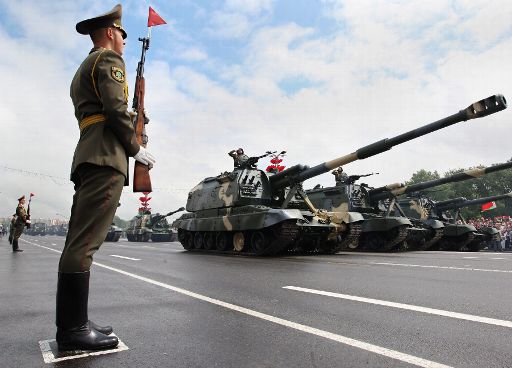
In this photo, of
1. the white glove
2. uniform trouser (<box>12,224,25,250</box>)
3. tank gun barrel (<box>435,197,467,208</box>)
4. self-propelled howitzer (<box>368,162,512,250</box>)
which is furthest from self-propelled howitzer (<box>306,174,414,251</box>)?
the white glove

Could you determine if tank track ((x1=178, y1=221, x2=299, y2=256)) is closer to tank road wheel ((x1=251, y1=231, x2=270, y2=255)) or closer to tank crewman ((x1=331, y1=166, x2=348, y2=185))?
tank road wheel ((x1=251, y1=231, x2=270, y2=255))

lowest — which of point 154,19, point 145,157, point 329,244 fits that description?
point 329,244

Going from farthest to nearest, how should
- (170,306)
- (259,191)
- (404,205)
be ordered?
1. (404,205)
2. (259,191)
3. (170,306)

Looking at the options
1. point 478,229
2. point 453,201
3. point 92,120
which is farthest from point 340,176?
point 92,120

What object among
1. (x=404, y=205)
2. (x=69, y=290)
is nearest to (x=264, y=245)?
(x=69, y=290)

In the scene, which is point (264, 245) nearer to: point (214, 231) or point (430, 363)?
point (214, 231)

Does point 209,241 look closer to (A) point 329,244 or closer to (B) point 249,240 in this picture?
(B) point 249,240

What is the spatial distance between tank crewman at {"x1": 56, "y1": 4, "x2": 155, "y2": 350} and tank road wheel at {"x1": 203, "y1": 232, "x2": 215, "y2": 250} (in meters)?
12.0

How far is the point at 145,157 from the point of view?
3109 millimetres

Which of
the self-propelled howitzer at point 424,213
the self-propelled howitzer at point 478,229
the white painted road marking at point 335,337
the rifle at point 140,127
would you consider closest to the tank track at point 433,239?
the self-propelled howitzer at point 424,213

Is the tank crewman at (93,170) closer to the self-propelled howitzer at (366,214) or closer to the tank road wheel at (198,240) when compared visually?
the tank road wheel at (198,240)

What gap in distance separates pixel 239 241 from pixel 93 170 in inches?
432

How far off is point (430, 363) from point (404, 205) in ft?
72.9

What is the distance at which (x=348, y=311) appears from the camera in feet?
12.0
